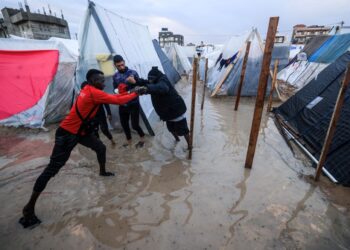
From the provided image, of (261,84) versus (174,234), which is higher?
(261,84)

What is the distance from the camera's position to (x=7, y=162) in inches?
155

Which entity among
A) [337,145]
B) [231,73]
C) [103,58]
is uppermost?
[103,58]

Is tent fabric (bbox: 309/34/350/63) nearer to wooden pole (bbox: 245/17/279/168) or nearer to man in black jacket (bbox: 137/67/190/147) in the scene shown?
wooden pole (bbox: 245/17/279/168)

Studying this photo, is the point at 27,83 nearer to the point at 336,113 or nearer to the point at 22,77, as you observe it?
the point at 22,77

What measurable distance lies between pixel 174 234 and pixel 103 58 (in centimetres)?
396

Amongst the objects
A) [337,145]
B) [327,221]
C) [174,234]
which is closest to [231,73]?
[337,145]

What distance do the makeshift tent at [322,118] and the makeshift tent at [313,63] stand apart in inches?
146

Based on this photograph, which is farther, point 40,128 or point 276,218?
point 40,128

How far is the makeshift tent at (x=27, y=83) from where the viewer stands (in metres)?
5.50

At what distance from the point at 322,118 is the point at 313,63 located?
9213mm

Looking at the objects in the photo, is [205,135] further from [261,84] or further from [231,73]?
[231,73]

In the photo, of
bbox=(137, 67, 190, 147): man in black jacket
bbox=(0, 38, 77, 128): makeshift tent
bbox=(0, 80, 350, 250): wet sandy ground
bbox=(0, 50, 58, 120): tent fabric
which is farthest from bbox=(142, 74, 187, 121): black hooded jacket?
bbox=(0, 50, 58, 120): tent fabric

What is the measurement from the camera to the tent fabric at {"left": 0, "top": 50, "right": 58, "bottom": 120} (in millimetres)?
5539

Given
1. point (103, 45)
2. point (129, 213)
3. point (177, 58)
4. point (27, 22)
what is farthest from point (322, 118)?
point (27, 22)
